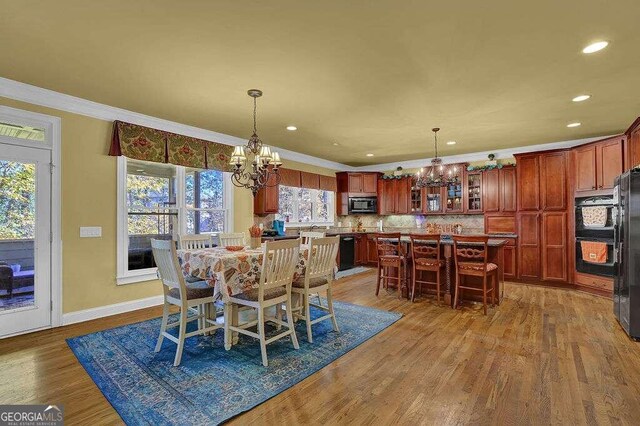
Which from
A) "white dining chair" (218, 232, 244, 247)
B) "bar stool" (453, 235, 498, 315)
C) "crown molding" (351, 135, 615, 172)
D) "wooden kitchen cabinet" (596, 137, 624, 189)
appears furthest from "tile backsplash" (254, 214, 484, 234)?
"bar stool" (453, 235, 498, 315)

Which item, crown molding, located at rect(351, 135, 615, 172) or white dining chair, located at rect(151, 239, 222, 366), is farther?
crown molding, located at rect(351, 135, 615, 172)

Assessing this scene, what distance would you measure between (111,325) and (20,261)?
44.4 inches

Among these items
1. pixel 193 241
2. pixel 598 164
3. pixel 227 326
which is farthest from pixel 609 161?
pixel 193 241

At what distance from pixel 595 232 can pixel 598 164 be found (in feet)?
3.42

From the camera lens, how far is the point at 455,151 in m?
6.53

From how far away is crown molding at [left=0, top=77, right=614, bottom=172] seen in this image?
3.33 meters

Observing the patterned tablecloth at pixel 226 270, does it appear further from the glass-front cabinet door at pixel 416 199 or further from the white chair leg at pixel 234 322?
the glass-front cabinet door at pixel 416 199

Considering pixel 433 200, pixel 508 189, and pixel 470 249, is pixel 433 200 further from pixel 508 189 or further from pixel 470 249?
pixel 470 249

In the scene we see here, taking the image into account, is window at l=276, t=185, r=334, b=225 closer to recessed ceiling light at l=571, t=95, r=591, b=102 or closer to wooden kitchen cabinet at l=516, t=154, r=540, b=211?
wooden kitchen cabinet at l=516, t=154, r=540, b=211

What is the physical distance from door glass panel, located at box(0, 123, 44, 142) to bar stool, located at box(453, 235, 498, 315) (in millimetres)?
4978

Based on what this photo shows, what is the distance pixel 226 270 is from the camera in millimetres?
2723

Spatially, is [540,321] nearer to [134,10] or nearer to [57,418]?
[57,418]

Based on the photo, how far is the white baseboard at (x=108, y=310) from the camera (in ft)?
12.0

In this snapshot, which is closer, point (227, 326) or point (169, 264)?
point (169, 264)
